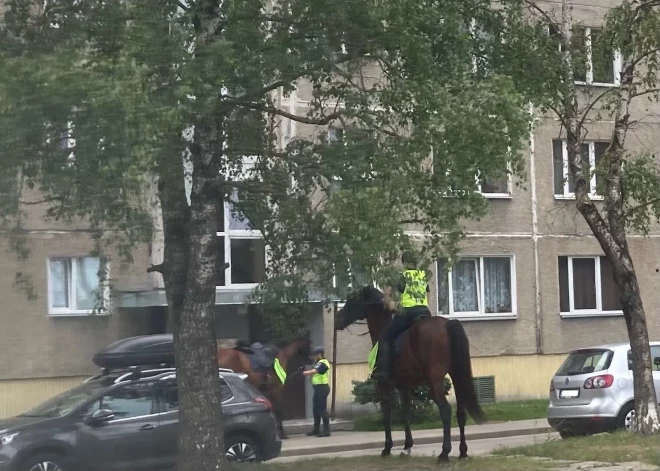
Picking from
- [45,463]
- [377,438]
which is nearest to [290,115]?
[45,463]

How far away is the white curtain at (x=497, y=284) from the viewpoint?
29062 millimetres

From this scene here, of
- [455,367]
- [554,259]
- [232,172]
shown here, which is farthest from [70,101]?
Answer: [554,259]

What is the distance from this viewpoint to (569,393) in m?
19.0

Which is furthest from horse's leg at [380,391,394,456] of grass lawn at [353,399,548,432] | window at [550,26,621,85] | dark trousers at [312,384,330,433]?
grass lawn at [353,399,548,432]

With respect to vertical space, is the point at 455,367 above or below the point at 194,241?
below

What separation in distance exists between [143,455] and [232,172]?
3.94 meters

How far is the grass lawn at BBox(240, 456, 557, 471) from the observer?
43.2 ft

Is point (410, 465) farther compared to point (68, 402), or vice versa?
point (68, 402)

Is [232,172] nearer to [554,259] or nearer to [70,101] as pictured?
[70,101]

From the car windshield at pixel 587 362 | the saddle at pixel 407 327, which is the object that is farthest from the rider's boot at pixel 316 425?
the saddle at pixel 407 327

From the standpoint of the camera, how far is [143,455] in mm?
14578

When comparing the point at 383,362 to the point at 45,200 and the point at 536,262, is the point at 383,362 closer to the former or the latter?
the point at 45,200

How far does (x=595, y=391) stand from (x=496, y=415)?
7.75 meters

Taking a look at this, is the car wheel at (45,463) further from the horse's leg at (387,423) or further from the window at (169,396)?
the horse's leg at (387,423)
